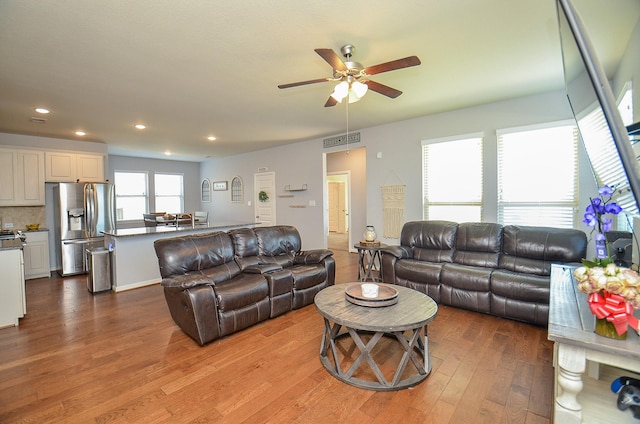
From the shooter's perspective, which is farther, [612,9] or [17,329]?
[17,329]

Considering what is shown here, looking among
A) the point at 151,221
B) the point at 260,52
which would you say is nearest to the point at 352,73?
the point at 260,52

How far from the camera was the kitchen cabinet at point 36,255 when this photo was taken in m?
5.14

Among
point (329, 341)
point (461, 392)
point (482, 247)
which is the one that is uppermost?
point (482, 247)

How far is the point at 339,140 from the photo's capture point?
238 inches

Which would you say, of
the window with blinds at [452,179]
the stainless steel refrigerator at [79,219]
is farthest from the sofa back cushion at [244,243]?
the stainless steel refrigerator at [79,219]

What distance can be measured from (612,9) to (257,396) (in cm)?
369

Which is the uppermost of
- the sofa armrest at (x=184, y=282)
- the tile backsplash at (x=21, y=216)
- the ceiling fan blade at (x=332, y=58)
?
the ceiling fan blade at (x=332, y=58)

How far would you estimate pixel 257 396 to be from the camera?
2.03 m

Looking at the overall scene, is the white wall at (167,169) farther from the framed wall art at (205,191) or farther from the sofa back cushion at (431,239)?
the sofa back cushion at (431,239)

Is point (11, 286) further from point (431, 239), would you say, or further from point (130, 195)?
point (130, 195)

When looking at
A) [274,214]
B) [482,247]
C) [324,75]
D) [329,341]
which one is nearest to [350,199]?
[274,214]

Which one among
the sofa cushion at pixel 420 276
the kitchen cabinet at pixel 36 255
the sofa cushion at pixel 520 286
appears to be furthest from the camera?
the kitchen cabinet at pixel 36 255

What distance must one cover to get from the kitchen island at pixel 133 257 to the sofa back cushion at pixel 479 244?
13.9 ft

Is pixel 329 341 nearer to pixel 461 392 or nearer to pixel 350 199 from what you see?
pixel 461 392
